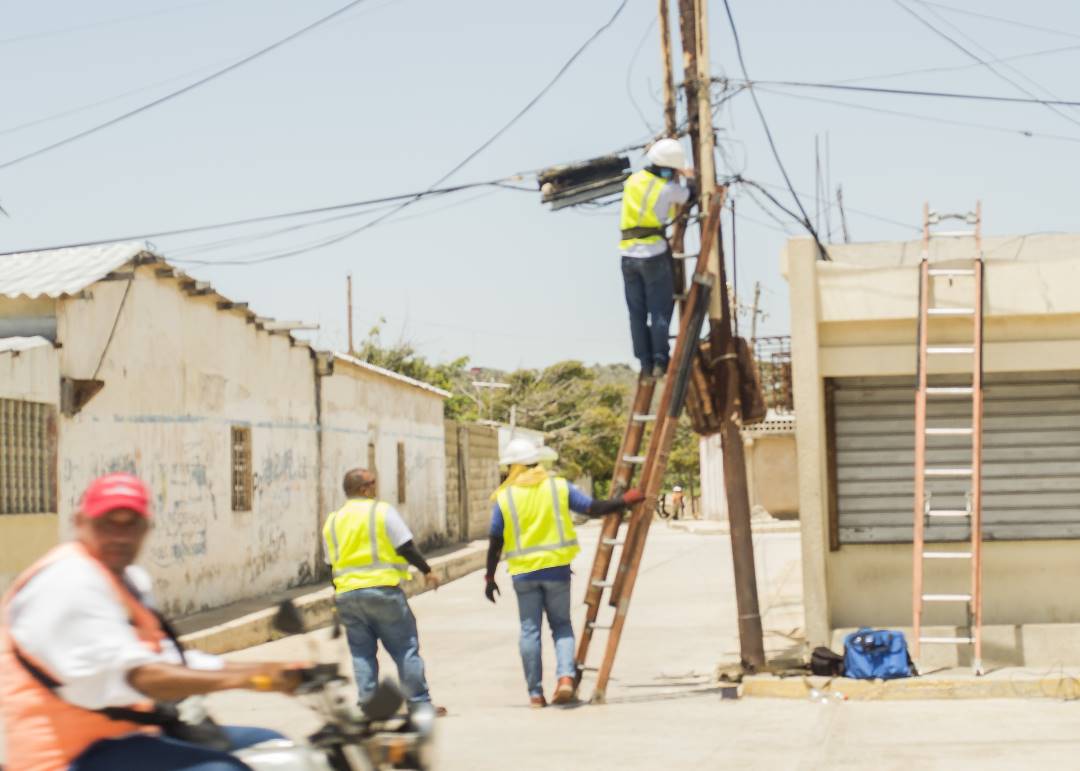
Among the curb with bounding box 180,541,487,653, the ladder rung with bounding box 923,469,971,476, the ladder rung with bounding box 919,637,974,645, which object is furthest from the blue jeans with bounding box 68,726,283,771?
the ladder rung with bounding box 923,469,971,476

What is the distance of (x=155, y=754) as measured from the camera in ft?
13.4

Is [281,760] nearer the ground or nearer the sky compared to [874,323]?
nearer the ground

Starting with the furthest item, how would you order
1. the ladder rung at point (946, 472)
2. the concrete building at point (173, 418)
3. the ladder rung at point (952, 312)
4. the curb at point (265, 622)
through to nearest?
1. the curb at point (265, 622)
2. the concrete building at point (173, 418)
3. the ladder rung at point (952, 312)
4. the ladder rung at point (946, 472)

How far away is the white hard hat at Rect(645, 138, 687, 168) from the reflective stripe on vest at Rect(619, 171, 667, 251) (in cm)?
12

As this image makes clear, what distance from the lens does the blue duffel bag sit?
1120 cm

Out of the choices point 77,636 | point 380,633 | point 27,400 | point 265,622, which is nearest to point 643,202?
point 380,633

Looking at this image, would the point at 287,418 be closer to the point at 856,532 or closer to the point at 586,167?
the point at 586,167

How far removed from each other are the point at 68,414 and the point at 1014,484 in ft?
28.2

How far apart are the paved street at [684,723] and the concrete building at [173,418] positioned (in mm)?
2424

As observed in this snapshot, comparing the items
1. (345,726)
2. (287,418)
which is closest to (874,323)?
(345,726)

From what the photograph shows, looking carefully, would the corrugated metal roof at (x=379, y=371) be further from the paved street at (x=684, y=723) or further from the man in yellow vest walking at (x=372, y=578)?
the man in yellow vest walking at (x=372, y=578)

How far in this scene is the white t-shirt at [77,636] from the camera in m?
4.04

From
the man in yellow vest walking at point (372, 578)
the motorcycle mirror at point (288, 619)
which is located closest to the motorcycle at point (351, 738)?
the motorcycle mirror at point (288, 619)

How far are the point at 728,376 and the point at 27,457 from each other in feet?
20.8
